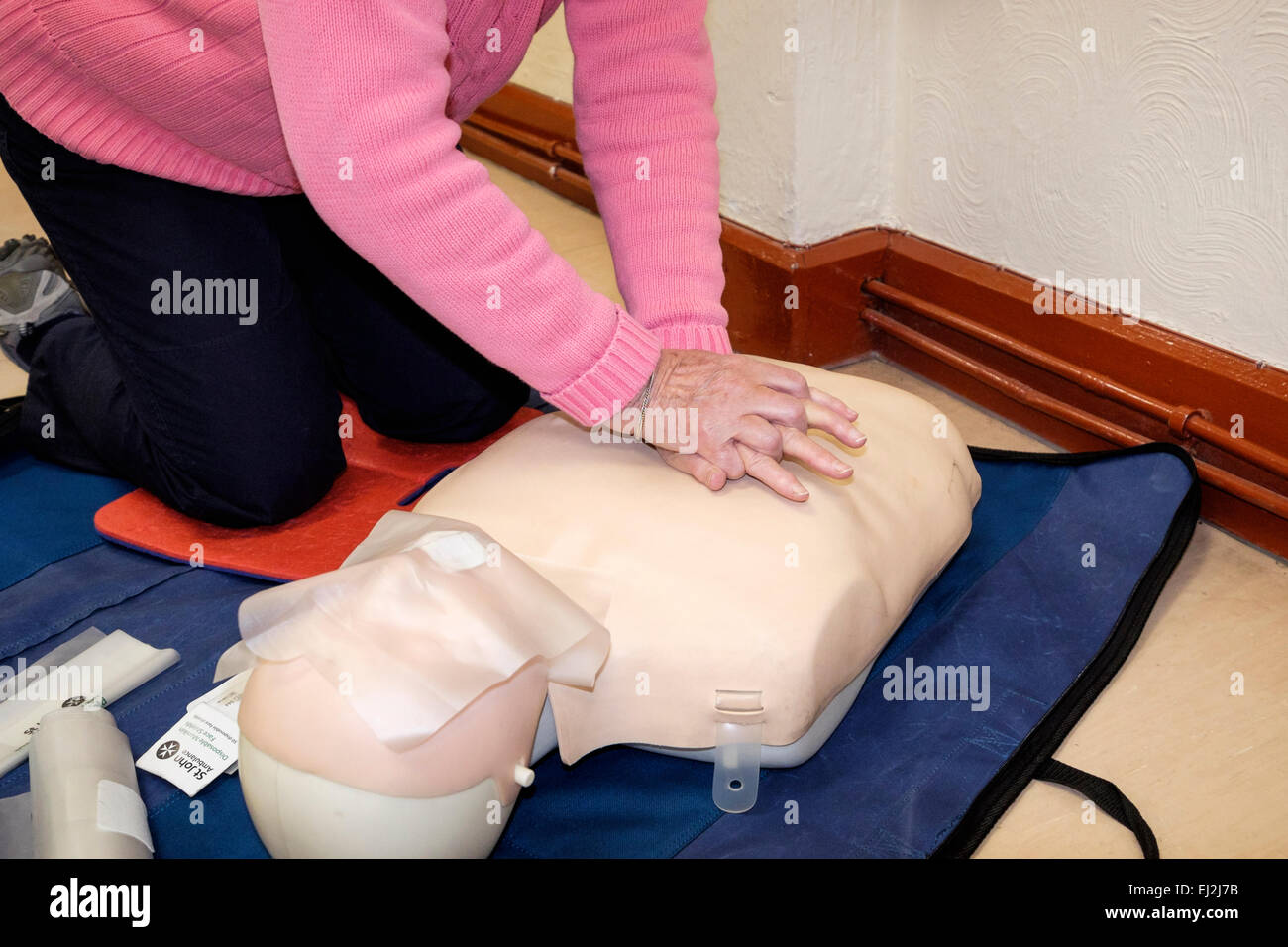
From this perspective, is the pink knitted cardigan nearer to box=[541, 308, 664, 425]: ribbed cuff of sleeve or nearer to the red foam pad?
box=[541, 308, 664, 425]: ribbed cuff of sleeve

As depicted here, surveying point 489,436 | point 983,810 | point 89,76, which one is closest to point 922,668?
point 983,810

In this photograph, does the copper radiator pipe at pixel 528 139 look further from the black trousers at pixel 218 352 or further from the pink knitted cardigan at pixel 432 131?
the pink knitted cardigan at pixel 432 131

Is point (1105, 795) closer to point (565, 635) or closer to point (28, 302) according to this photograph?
point (565, 635)

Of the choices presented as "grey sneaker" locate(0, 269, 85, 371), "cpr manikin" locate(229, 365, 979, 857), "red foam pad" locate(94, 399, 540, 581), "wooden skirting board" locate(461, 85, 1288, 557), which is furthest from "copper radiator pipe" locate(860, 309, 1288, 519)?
"grey sneaker" locate(0, 269, 85, 371)

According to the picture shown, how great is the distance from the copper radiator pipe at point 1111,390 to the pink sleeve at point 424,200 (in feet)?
2.14

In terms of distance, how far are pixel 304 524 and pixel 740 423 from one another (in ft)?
1.97

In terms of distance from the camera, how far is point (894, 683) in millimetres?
1062

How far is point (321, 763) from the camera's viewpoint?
2.57 ft

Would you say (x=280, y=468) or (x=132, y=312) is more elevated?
(x=132, y=312)

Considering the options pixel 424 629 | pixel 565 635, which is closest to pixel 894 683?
pixel 565 635

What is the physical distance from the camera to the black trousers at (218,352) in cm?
116

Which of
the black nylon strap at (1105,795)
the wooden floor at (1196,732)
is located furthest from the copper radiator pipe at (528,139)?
the black nylon strap at (1105,795)
